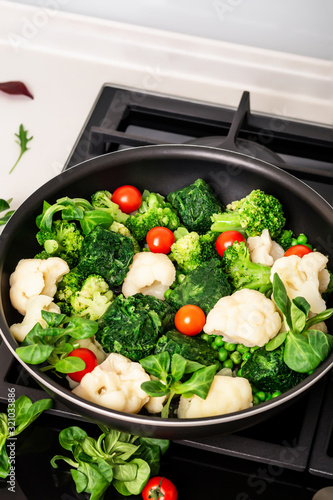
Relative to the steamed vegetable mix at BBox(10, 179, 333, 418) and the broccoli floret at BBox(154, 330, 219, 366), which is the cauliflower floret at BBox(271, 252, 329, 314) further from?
the broccoli floret at BBox(154, 330, 219, 366)

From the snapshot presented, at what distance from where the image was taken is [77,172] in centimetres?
154

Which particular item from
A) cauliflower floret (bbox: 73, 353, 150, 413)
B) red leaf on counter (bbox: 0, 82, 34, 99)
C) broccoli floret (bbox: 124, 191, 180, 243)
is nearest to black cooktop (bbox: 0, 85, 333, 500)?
cauliflower floret (bbox: 73, 353, 150, 413)

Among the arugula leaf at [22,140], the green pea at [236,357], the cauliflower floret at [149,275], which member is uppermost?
the arugula leaf at [22,140]

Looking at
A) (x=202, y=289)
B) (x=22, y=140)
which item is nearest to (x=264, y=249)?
(x=202, y=289)

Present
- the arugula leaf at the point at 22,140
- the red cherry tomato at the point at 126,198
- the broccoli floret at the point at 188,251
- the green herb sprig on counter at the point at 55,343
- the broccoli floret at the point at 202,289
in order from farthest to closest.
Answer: the arugula leaf at the point at 22,140, the red cherry tomato at the point at 126,198, the broccoli floret at the point at 188,251, the broccoli floret at the point at 202,289, the green herb sprig on counter at the point at 55,343

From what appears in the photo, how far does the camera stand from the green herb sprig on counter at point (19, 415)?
1.28 m

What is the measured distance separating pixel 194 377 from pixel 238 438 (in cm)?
17

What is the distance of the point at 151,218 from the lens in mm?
1558

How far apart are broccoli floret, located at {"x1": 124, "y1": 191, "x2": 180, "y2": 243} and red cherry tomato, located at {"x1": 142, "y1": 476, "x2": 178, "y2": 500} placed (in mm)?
596

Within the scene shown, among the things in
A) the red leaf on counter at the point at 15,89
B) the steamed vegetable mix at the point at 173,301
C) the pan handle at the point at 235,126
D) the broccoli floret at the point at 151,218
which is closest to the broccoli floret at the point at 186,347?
the steamed vegetable mix at the point at 173,301

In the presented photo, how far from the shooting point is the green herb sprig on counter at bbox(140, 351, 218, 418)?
1.17m

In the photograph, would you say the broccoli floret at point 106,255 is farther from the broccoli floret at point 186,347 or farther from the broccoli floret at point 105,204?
the broccoli floret at point 186,347

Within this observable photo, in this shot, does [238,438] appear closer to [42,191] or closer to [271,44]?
[42,191]

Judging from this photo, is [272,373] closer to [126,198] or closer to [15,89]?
[126,198]
